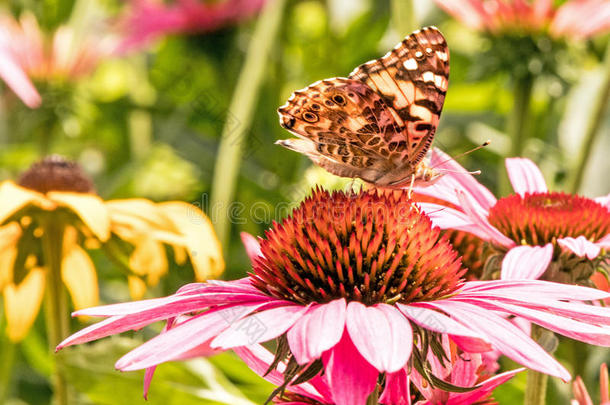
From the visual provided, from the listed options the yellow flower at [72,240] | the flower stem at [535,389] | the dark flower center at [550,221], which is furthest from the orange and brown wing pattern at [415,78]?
the yellow flower at [72,240]

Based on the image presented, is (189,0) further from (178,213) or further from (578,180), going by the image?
(578,180)

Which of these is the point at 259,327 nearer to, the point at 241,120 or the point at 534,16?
the point at 241,120

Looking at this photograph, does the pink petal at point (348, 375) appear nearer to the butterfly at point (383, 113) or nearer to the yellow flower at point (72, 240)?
the butterfly at point (383, 113)

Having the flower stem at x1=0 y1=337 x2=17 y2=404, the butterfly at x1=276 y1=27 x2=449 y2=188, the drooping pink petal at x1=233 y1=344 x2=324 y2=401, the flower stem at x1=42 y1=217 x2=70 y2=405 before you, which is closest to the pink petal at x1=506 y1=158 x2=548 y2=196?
the butterfly at x1=276 y1=27 x2=449 y2=188

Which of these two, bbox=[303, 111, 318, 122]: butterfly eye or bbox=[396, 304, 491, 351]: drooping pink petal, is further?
bbox=[303, 111, 318, 122]: butterfly eye

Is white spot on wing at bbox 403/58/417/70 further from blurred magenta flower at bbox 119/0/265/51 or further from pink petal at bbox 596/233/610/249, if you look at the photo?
blurred magenta flower at bbox 119/0/265/51

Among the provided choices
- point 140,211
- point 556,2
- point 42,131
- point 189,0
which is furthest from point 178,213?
point 189,0
